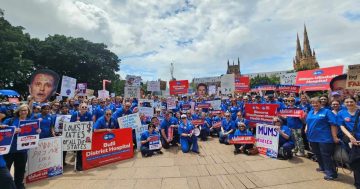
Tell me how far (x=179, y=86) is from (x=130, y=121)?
885 cm

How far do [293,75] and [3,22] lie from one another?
31.7 meters

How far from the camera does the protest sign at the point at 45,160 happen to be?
19.4 ft

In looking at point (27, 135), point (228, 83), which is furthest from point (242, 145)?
point (228, 83)

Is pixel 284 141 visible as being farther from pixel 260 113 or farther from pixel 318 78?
pixel 318 78

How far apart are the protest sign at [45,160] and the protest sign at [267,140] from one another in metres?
6.25

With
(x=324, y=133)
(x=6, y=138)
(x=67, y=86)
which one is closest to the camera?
(x=6, y=138)

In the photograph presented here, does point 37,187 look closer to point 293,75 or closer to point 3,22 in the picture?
point 293,75

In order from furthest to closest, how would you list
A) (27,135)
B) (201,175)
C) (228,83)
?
(228,83)
(201,175)
(27,135)

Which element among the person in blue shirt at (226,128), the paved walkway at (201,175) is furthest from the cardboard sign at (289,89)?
the paved walkway at (201,175)

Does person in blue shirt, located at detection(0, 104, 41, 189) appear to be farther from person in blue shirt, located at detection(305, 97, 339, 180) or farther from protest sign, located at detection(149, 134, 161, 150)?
person in blue shirt, located at detection(305, 97, 339, 180)

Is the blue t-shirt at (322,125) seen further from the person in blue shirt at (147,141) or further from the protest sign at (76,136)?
the protest sign at (76,136)

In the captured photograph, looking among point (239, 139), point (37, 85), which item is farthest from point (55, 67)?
point (239, 139)

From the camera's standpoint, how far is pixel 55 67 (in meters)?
40.8

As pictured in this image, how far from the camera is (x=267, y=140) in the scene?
7.73 metres
